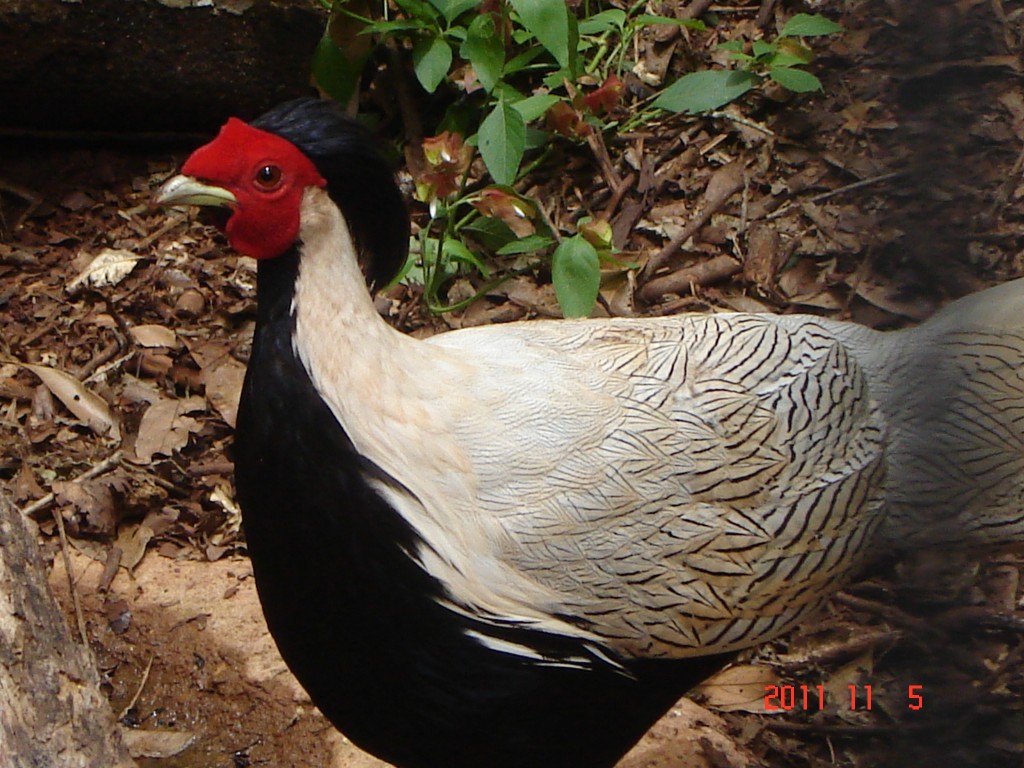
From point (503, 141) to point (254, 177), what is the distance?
1.98 m

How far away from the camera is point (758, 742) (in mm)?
3672

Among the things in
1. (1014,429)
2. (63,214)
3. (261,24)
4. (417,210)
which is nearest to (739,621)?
(1014,429)

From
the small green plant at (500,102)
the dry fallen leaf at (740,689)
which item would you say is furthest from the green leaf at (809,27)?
the dry fallen leaf at (740,689)

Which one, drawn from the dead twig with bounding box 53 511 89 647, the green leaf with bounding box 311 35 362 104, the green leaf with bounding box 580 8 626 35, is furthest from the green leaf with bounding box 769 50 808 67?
the dead twig with bounding box 53 511 89 647

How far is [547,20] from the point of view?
4.25 metres

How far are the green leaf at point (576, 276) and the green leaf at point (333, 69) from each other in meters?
1.31

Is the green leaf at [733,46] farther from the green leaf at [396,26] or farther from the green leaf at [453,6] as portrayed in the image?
the green leaf at [396,26]

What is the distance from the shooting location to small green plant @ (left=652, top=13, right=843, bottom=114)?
182 inches

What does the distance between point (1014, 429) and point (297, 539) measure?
5.57ft

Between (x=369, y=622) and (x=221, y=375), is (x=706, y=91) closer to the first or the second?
(x=221, y=375)

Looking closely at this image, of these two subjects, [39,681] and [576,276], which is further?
[576,276]

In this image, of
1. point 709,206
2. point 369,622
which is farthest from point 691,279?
point 369,622

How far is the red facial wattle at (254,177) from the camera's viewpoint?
2.51 metres
